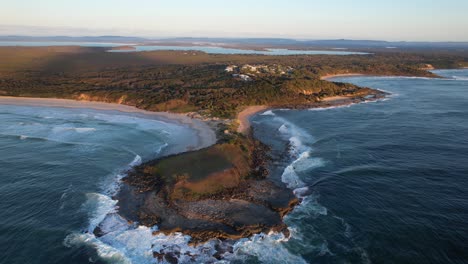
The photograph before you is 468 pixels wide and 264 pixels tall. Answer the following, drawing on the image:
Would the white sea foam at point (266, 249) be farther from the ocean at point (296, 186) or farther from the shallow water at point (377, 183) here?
Result: the shallow water at point (377, 183)

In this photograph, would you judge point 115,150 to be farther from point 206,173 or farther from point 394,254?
point 394,254

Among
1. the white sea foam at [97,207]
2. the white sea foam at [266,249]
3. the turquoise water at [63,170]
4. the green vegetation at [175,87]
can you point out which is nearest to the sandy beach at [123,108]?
the turquoise water at [63,170]

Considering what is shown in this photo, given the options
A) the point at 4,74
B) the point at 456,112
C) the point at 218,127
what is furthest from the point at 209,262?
the point at 4,74

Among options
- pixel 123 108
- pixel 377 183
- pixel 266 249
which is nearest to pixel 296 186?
pixel 377 183

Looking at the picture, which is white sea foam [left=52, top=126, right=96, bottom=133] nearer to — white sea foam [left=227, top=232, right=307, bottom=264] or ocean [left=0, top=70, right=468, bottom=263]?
ocean [left=0, top=70, right=468, bottom=263]

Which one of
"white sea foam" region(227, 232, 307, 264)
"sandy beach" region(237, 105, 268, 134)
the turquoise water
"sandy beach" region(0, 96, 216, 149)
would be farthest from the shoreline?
"white sea foam" region(227, 232, 307, 264)

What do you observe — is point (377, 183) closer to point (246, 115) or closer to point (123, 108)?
point (246, 115)
